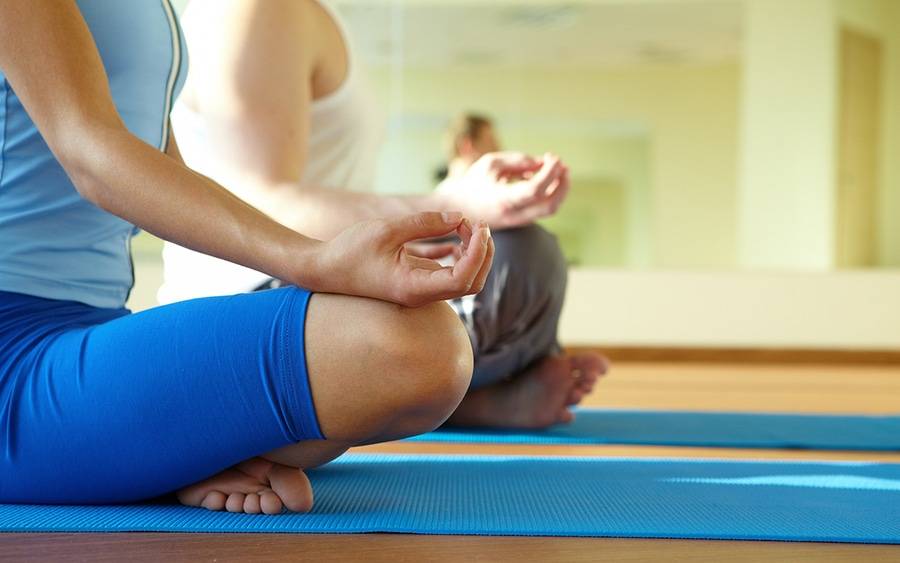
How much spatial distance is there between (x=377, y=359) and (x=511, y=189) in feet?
2.27

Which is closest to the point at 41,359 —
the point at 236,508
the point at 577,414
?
the point at 236,508

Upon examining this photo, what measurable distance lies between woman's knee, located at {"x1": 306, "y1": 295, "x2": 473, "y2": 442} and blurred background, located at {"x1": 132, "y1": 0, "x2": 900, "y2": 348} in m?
4.29

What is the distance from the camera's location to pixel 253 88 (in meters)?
1.68

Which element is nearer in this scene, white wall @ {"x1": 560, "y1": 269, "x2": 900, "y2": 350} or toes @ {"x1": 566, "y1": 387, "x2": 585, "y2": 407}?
toes @ {"x1": 566, "y1": 387, "x2": 585, "y2": 407}

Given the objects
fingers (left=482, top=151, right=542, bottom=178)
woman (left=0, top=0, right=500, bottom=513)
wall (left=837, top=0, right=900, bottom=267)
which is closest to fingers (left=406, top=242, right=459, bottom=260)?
fingers (left=482, top=151, right=542, bottom=178)

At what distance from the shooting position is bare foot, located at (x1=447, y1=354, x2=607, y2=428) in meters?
2.13

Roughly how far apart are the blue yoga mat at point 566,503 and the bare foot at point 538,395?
1.38 ft

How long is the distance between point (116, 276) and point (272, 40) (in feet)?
1.73

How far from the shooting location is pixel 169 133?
4.74 ft

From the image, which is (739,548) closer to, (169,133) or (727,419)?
(169,133)

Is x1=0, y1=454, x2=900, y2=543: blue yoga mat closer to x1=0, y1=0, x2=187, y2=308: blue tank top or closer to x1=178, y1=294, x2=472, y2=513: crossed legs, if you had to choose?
x1=178, y1=294, x2=472, y2=513: crossed legs

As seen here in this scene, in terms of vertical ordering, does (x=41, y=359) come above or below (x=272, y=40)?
below

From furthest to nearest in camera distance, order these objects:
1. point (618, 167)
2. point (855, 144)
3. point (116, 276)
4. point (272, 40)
Answer: point (855, 144), point (618, 167), point (272, 40), point (116, 276)

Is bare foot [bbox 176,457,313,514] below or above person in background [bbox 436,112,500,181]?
below
